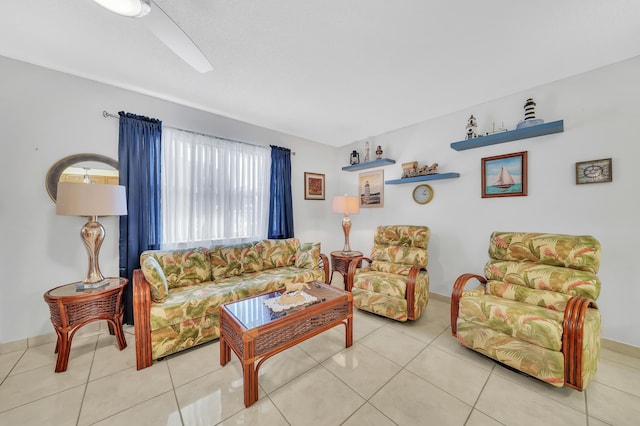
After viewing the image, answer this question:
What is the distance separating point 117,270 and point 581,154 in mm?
4759

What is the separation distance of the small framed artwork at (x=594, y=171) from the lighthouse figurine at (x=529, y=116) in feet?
1.80

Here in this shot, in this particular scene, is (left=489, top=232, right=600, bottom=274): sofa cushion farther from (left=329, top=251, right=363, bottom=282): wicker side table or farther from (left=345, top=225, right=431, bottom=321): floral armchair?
(left=329, top=251, right=363, bottom=282): wicker side table

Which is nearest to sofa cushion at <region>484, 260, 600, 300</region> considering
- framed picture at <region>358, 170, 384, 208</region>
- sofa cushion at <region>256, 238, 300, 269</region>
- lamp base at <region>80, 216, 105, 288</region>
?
framed picture at <region>358, 170, 384, 208</region>

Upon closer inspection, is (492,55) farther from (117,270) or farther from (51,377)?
(51,377)

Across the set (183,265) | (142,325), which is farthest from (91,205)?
(142,325)

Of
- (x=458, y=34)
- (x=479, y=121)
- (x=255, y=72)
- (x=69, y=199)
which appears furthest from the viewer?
(x=479, y=121)

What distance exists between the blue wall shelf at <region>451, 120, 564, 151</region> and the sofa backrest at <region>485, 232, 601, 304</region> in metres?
1.02

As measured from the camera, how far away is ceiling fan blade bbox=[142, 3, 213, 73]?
1.13 m

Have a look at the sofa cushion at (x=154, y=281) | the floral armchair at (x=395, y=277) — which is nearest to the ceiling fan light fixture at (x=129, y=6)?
the sofa cushion at (x=154, y=281)

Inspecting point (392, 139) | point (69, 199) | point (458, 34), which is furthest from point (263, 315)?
point (392, 139)

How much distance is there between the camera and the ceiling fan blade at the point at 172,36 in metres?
1.13

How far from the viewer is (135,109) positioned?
2518 mm

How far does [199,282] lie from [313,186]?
7.70ft

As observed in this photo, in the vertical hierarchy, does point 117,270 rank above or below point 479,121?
below
